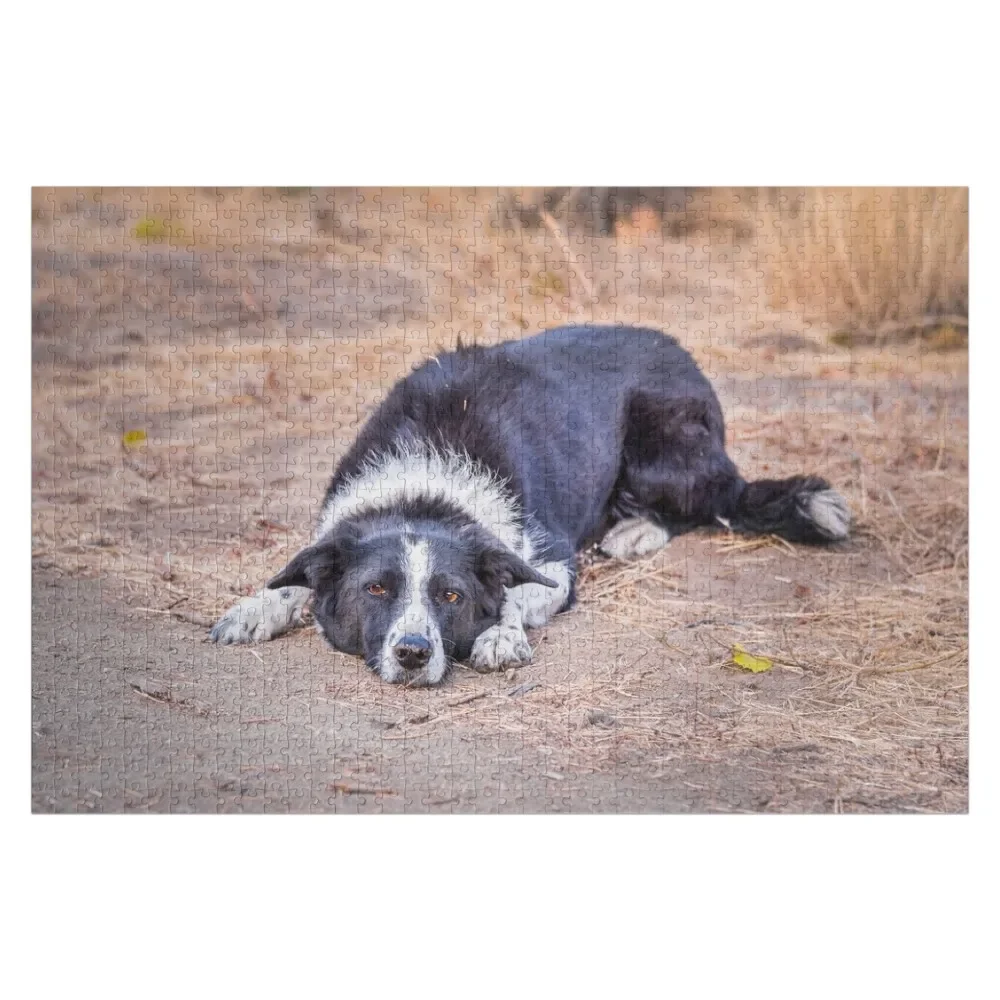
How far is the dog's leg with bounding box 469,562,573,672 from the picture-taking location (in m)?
5.78

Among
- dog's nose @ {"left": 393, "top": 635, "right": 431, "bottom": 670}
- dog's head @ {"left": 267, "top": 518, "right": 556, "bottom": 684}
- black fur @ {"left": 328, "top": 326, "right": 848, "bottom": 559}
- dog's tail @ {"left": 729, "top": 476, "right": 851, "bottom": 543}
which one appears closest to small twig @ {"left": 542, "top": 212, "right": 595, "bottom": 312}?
black fur @ {"left": 328, "top": 326, "right": 848, "bottom": 559}

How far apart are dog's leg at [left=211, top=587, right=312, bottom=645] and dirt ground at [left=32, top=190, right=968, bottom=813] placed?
0.09 metres

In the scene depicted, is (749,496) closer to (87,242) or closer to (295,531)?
(295,531)

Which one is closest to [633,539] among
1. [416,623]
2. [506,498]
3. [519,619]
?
[506,498]

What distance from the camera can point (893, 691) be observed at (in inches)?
229

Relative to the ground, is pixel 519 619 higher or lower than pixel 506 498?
lower

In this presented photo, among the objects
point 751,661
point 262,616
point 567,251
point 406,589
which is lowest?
point 751,661

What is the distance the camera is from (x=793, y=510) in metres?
7.09

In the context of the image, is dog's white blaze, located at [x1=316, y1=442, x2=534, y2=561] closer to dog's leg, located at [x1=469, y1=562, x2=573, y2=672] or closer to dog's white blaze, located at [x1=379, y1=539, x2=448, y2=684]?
dog's leg, located at [x1=469, y1=562, x2=573, y2=672]

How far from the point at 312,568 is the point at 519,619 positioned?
3.56ft

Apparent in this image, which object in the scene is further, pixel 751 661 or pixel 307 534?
pixel 307 534

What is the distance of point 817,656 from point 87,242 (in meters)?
4.24

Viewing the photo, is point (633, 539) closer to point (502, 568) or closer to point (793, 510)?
point (793, 510)

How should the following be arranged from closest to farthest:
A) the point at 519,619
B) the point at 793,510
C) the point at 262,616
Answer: the point at 262,616 < the point at 519,619 < the point at 793,510
